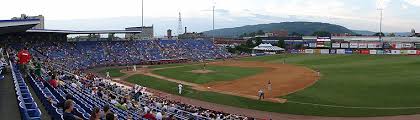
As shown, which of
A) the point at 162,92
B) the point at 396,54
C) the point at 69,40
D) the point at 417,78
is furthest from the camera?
the point at 396,54

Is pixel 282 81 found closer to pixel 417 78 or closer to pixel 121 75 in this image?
pixel 417 78

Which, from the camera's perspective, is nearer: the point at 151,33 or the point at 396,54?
the point at 396,54

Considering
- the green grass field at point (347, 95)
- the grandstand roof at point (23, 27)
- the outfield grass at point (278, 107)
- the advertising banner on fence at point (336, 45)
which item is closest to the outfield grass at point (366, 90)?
the green grass field at point (347, 95)

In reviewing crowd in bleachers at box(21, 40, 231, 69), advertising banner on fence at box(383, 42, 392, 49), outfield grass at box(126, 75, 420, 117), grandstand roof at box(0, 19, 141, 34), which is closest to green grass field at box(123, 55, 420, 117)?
outfield grass at box(126, 75, 420, 117)

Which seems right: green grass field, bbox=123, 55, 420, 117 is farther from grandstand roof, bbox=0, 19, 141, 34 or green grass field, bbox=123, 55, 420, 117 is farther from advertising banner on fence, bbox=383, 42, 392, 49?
advertising banner on fence, bbox=383, 42, 392, 49

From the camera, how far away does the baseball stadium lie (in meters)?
14.5

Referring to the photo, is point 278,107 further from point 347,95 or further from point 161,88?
point 161,88

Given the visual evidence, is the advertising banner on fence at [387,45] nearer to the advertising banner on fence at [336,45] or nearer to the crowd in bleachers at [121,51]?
the advertising banner on fence at [336,45]

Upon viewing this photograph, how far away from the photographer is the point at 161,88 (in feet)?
125

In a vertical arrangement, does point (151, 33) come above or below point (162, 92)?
above

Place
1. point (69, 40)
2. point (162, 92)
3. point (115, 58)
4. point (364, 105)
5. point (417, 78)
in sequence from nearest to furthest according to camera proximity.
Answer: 1. point (364, 105)
2. point (162, 92)
3. point (417, 78)
4. point (115, 58)
5. point (69, 40)

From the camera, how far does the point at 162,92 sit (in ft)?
118

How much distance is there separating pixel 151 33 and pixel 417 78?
85.0 m

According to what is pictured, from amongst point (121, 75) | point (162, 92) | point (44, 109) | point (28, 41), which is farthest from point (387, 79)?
point (28, 41)
